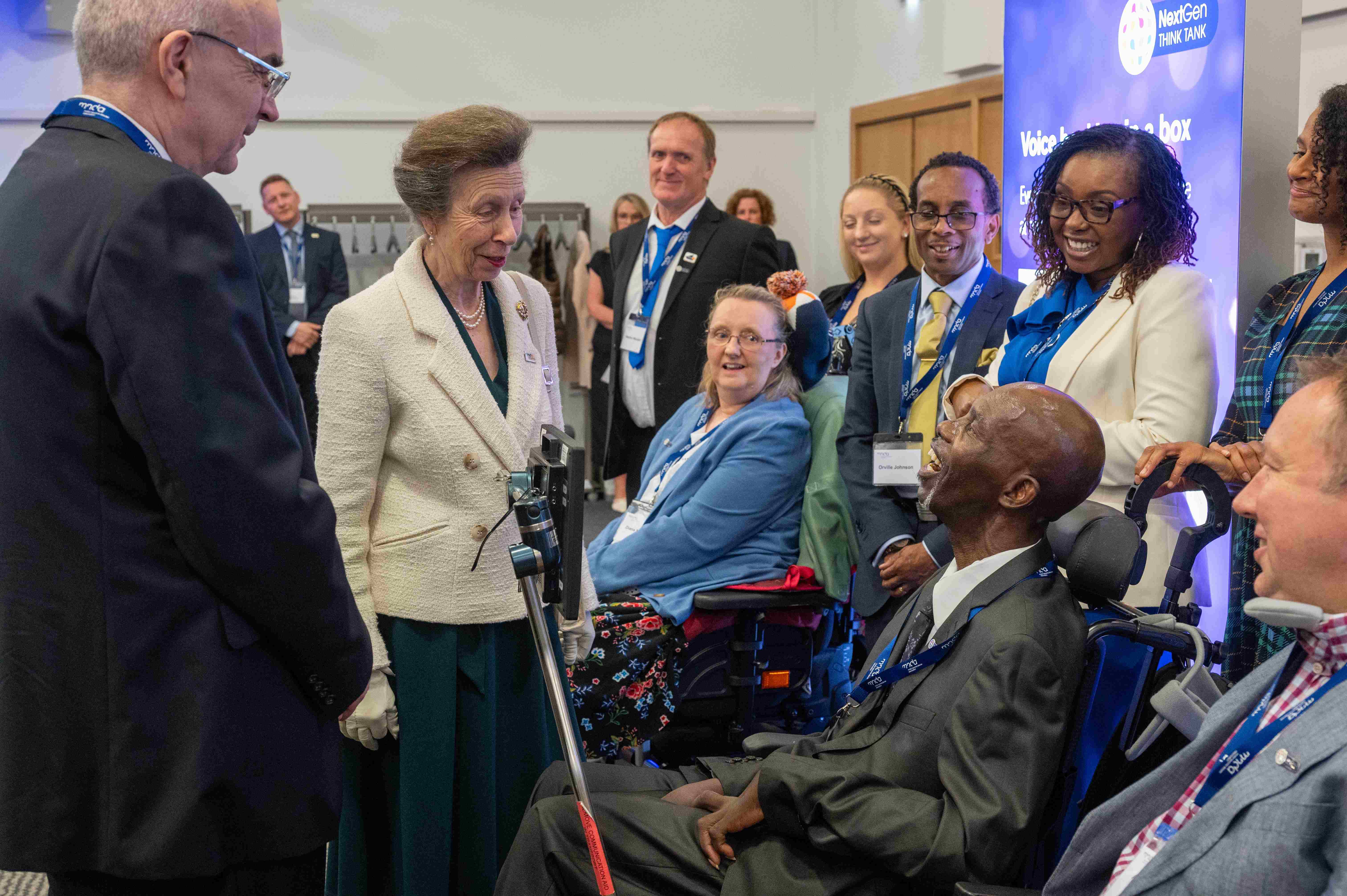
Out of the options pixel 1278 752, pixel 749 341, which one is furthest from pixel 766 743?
pixel 749 341

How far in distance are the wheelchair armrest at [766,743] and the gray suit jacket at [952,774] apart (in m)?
0.20

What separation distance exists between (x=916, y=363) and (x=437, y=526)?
4.72ft

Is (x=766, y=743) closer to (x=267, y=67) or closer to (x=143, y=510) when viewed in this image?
(x=143, y=510)

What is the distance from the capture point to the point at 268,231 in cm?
732

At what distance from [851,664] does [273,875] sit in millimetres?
2384

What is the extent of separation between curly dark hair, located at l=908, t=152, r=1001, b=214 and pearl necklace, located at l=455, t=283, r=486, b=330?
1.43 m

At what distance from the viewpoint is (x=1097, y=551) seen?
1645 mm

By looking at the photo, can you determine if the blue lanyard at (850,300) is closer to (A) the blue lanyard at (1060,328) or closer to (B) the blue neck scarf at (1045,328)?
(B) the blue neck scarf at (1045,328)

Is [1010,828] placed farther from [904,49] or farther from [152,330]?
[904,49]

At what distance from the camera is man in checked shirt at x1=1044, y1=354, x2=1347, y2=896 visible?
106 centimetres

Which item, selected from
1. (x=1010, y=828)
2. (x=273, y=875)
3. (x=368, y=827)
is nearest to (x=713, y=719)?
(x=368, y=827)

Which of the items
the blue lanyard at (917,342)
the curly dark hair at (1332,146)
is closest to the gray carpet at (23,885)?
the blue lanyard at (917,342)

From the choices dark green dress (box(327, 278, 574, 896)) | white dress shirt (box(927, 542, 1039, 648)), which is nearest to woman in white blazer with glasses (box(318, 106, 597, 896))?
dark green dress (box(327, 278, 574, 896))

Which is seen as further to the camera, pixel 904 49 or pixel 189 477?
pixel 904 49
